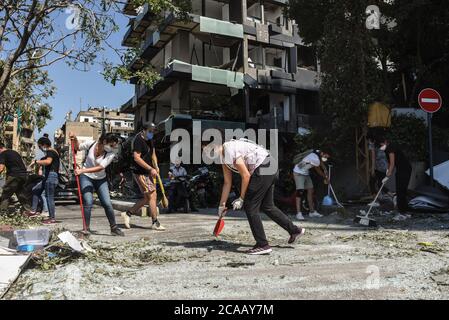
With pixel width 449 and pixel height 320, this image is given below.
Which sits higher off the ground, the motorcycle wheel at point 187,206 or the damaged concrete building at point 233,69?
the damaged concrete building at point 233,69

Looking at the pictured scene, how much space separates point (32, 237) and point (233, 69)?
65.1 ft

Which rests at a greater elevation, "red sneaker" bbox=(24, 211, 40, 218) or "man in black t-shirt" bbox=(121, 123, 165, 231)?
"man in black t-shirt" bbox=(121, 123, 165, 231)

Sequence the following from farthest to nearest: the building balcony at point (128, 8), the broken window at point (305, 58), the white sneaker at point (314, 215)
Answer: the broken window at point (305, 58) < the white sneaker at point (314, 215) < the building balcony at point (128, 8)

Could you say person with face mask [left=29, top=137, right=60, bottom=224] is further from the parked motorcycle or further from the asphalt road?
the parked motorcycle

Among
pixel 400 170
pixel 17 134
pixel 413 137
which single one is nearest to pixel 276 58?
pixel 17 134

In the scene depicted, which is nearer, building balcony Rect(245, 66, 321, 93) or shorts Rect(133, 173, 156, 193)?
shorts Rect(133, 173, 156, 193)

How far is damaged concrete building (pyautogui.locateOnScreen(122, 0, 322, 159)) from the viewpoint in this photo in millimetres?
23203

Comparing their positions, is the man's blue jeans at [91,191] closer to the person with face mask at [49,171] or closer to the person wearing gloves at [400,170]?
the person with face mask at [49,171]

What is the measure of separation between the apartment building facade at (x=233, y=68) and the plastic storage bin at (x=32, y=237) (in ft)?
56.0

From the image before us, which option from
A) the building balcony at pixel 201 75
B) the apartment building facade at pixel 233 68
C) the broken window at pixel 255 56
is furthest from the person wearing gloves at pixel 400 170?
the broken window at pixel 255 56

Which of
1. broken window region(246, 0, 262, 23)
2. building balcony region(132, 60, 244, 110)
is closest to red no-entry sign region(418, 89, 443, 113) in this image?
building balcony region(132, 60, 244, 110)

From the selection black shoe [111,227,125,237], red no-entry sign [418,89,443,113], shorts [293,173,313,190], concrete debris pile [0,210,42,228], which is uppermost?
red no-entry sign [418,89,443,113]

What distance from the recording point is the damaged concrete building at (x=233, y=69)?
23203 mm
